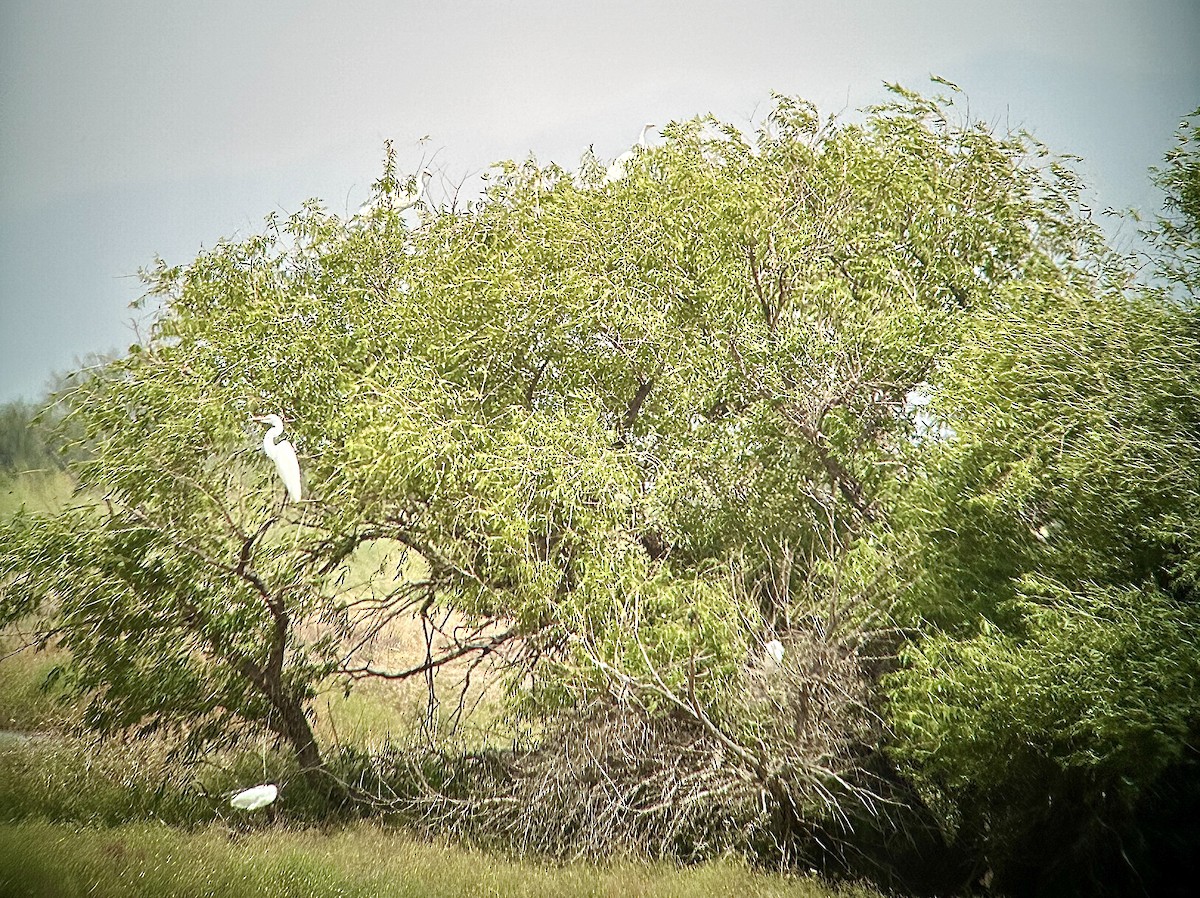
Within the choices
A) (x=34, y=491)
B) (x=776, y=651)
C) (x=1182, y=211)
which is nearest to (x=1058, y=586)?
(x=776, y=651)

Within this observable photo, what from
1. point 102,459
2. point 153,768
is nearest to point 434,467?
point 102,459

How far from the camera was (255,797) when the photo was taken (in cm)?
637

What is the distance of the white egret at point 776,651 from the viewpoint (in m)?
5.99

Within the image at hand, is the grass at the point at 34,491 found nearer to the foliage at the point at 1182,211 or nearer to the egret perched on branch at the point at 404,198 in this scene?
the egret perched on branch at the point at 404,198

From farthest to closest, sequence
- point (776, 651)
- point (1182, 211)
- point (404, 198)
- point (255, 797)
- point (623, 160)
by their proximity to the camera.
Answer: point (404, 198), point (623, 160), point (255, 797), point (776, 651), point (1182, 211)

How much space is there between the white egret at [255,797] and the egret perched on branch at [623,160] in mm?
5432

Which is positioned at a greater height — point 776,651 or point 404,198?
point 404,198

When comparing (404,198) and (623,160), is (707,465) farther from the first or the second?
(404,198)

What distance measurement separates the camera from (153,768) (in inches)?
257

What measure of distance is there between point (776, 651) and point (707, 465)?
1.51m

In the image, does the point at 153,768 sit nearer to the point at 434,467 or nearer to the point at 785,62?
the point at 434,467

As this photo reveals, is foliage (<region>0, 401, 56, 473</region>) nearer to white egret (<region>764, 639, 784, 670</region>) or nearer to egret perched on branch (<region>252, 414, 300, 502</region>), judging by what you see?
egret perched on branch (<region>252, 414, 300, 502</region>)

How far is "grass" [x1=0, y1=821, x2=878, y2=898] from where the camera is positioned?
17.1ft

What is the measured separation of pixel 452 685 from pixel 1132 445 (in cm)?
539
